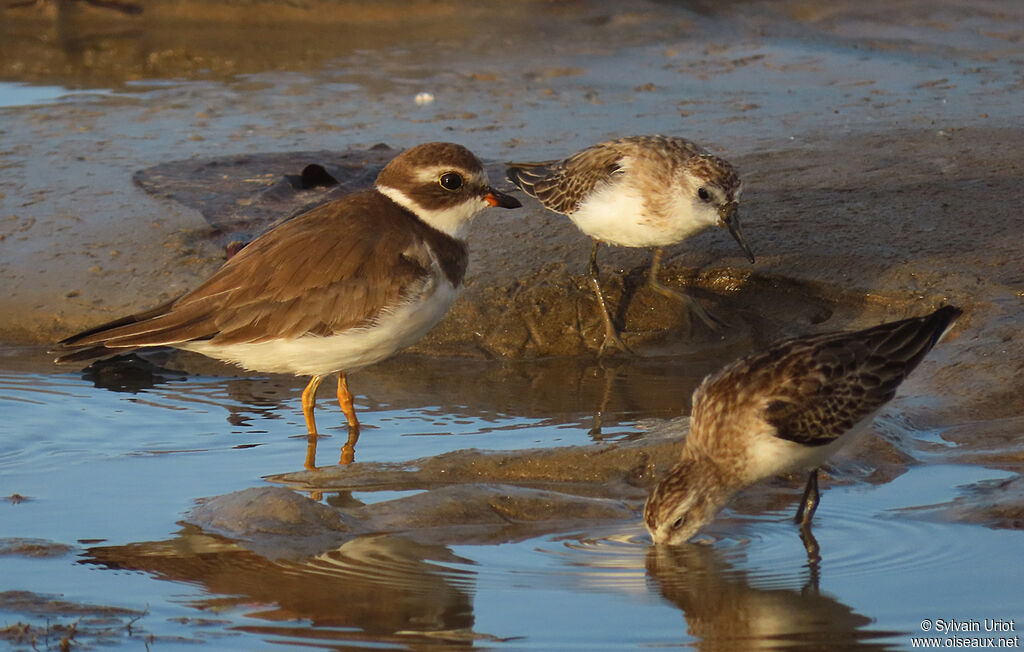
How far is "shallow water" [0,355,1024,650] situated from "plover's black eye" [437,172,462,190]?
4.88ft

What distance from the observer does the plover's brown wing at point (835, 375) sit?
6344 mm

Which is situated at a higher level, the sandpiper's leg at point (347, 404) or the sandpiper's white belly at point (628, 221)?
the sandpiper's white belly at point (628, 221)

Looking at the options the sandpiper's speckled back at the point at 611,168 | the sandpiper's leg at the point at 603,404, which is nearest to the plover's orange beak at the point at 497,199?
the sandpiper's leg at the point at 603,404

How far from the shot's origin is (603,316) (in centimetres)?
960

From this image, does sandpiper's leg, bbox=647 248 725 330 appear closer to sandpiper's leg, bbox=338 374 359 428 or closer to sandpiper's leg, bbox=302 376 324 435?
sandpiper's leg, bbox=338 374 359 428

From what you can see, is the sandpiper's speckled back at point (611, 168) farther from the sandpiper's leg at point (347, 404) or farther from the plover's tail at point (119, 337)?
the plover's tail at point (119, 337)

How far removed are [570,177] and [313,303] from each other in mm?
3031

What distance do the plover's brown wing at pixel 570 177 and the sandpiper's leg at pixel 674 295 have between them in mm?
657

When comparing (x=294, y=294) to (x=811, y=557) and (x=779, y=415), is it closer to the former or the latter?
(x=779, y=415)

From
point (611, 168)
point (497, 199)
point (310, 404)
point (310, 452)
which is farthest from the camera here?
point (611, 168)

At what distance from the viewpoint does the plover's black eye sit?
805 cm

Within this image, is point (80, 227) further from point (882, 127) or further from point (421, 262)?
point (882, 127)

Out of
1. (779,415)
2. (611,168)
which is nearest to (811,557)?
(779,415)

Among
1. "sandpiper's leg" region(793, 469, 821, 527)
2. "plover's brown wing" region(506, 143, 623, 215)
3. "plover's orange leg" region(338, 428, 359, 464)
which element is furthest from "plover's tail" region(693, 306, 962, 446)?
"plover's brown wing" region(506, 143, 623, 215)
